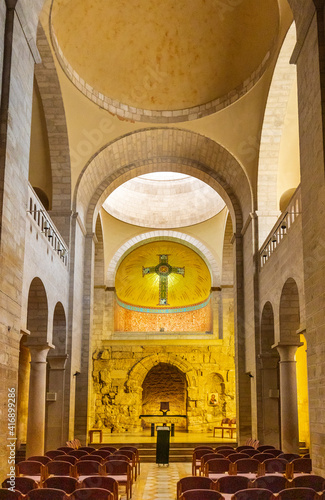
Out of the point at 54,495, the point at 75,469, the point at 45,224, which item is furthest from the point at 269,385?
the point at 54,495

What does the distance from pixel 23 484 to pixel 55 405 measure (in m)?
9.29

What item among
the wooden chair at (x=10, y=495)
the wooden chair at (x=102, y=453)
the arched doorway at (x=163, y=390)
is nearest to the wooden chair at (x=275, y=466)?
the wooden chair at (x=102, y=453)

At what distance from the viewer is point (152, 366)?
26.2 m

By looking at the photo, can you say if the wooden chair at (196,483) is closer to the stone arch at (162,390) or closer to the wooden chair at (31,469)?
the wooden chair at (31,469)

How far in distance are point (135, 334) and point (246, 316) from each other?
9.87 metres

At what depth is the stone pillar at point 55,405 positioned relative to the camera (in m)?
16.8

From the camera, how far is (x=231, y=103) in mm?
17578

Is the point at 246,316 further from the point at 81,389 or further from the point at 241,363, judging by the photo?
the point at 81,389

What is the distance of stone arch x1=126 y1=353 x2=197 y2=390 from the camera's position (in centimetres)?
2583

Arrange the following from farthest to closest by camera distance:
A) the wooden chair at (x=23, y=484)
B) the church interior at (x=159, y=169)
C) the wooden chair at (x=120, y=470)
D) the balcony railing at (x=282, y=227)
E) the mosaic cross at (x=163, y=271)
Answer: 1. the mosaic cross at (x=163, y=271)
2. the balcony railing at (x=282, y=227)
3. the wooden chair at (x=120, y=470)
4. the church interior at (x=159, y=169)
5. the wooden chair at (x=23, y=484)

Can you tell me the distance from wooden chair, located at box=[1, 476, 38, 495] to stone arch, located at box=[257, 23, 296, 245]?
11.5m

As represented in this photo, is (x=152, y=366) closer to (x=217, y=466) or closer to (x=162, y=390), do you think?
(x=162, y=390)

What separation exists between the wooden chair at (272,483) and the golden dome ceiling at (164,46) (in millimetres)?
11482

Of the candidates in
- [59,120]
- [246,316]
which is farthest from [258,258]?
[59,120]
